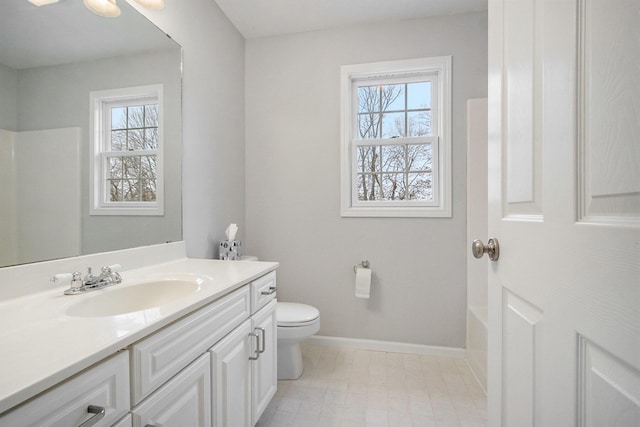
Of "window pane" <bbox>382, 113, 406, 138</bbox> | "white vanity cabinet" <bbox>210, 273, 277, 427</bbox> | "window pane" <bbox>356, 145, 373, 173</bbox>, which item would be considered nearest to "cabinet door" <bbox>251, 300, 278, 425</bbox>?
"white vanity cabinet" <bbox>210, 273, 277, 427</bbox>

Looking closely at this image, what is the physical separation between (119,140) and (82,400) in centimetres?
113

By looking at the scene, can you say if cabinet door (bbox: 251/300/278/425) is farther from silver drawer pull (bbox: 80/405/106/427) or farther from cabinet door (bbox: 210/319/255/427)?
silver drawer pull (bbox: 80/405/106/427)

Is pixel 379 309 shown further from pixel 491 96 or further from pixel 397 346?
pixel 491 96

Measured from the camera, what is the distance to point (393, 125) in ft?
7.79

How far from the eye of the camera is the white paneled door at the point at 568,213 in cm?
42

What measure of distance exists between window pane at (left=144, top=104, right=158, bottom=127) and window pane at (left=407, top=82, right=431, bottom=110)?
1796 millimetres

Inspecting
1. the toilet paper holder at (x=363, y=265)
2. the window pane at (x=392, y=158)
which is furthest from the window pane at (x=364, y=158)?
the toilet paper holder at (x=363, y=265)

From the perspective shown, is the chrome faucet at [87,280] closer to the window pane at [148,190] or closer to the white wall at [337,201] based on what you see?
the window pane at [148,190]

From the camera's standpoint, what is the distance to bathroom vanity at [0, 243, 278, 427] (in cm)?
55

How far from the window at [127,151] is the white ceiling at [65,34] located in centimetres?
17

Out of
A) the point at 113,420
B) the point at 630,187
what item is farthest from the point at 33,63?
the point at 630,187

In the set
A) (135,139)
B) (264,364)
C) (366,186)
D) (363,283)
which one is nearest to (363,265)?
(363,283)

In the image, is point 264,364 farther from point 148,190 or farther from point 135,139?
point 135,139

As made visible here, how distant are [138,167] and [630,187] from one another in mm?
1690
